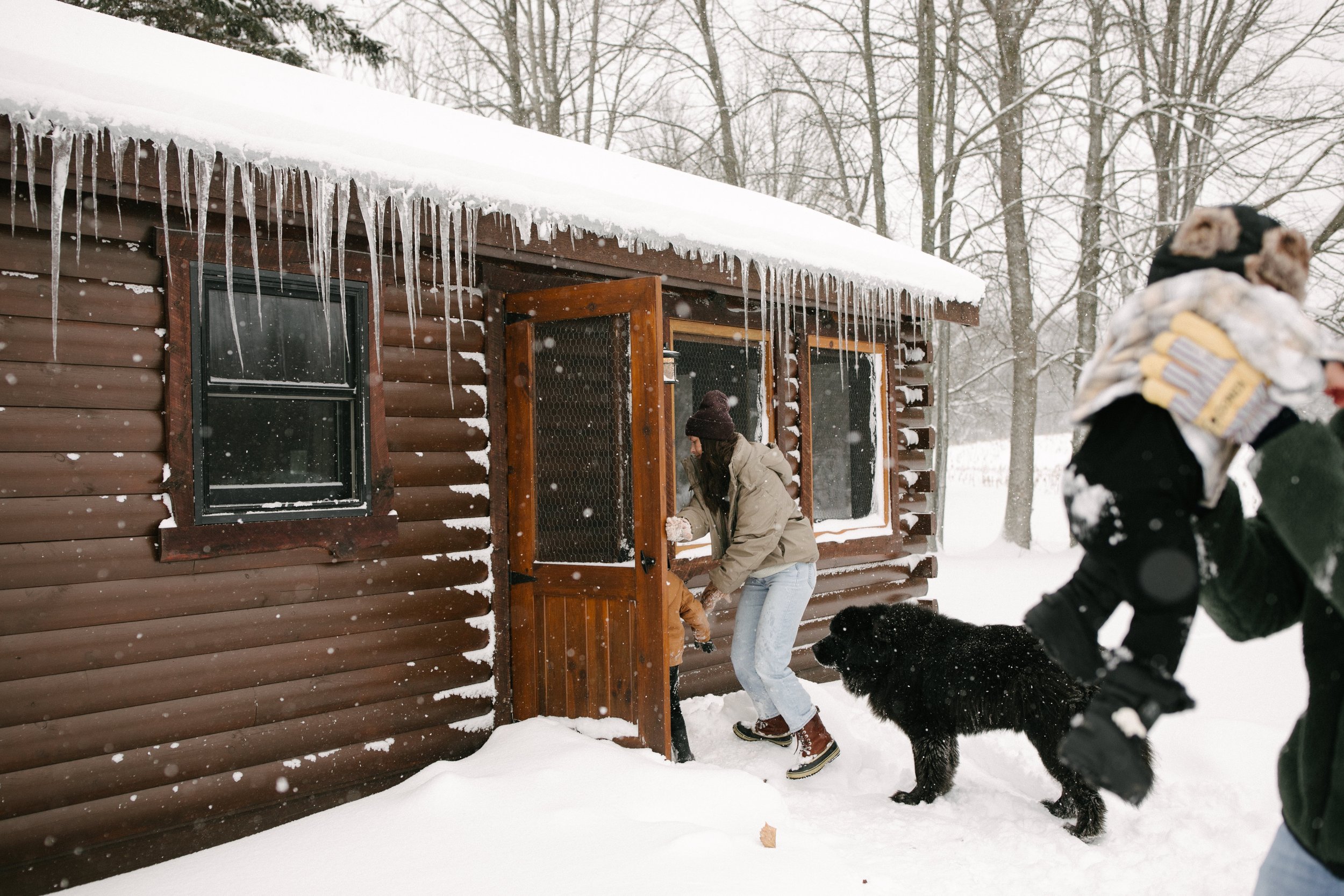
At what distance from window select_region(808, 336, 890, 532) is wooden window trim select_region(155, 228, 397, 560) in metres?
4.20

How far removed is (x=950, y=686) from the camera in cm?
386

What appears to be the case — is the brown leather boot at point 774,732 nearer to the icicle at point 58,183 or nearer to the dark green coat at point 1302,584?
the dark green coat at point 1302,584

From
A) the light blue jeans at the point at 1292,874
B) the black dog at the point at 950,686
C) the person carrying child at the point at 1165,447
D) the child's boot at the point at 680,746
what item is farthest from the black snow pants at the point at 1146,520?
the child's boot at the point at 680,746

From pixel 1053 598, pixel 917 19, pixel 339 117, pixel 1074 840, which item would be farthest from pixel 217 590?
pixel 917 19

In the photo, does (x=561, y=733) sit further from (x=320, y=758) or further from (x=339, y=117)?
(x=339, y=117)

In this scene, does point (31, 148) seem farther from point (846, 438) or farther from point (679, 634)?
point (846, 438)

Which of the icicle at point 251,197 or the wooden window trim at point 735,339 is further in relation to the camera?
the wooden window trim at point 735,339

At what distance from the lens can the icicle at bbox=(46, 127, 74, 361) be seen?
116 inches

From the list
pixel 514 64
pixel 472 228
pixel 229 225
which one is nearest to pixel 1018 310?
pixel 514 64

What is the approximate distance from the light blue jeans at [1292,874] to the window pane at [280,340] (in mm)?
4016

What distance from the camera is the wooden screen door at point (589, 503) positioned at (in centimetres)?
411

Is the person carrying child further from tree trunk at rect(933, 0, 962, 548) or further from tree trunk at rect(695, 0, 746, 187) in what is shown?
tree trunk at rect(695, 0, 746, 187)

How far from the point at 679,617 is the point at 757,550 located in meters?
0.58

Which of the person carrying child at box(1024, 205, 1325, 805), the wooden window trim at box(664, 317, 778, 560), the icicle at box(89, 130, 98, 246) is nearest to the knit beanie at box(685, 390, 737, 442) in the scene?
the wooden window trim at box(664, 317, 778, 560)
